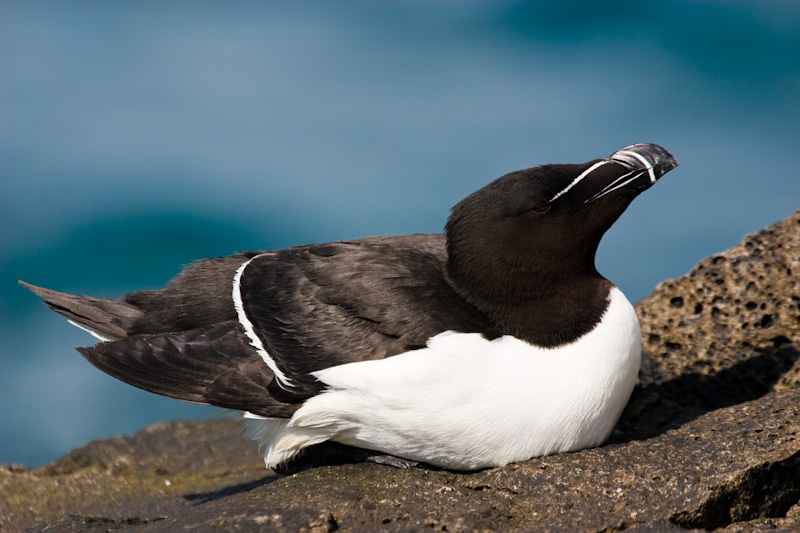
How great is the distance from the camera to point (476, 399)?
10.8 ft

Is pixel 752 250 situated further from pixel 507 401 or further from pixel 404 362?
pixel 404 362

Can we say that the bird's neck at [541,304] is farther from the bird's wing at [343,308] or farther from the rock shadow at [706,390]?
the rock shadow at [706,390]

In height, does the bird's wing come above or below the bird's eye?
below

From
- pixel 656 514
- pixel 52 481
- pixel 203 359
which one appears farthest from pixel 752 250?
pixel 52 481

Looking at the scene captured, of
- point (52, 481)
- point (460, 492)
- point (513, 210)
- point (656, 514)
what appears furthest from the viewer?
point (52, 481)

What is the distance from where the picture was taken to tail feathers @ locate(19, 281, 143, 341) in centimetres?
404

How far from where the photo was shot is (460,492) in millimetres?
3225

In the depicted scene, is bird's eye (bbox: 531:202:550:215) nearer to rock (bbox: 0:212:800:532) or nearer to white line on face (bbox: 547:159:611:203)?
white line on face (bbox: 547:159:611:203)

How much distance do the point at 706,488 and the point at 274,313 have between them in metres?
1.84

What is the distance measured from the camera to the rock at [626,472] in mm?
3006

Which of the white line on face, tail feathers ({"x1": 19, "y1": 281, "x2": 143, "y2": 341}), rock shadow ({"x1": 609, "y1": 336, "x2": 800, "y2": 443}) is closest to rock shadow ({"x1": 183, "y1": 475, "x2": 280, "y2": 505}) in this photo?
tail feathers ({"x1": 19, "y1": 281, "x2": 143, "y2": 341})

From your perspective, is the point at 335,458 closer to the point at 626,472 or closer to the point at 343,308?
the point at 343,308

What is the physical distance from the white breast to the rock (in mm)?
113

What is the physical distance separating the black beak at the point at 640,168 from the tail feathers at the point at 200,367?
157 centimetres
